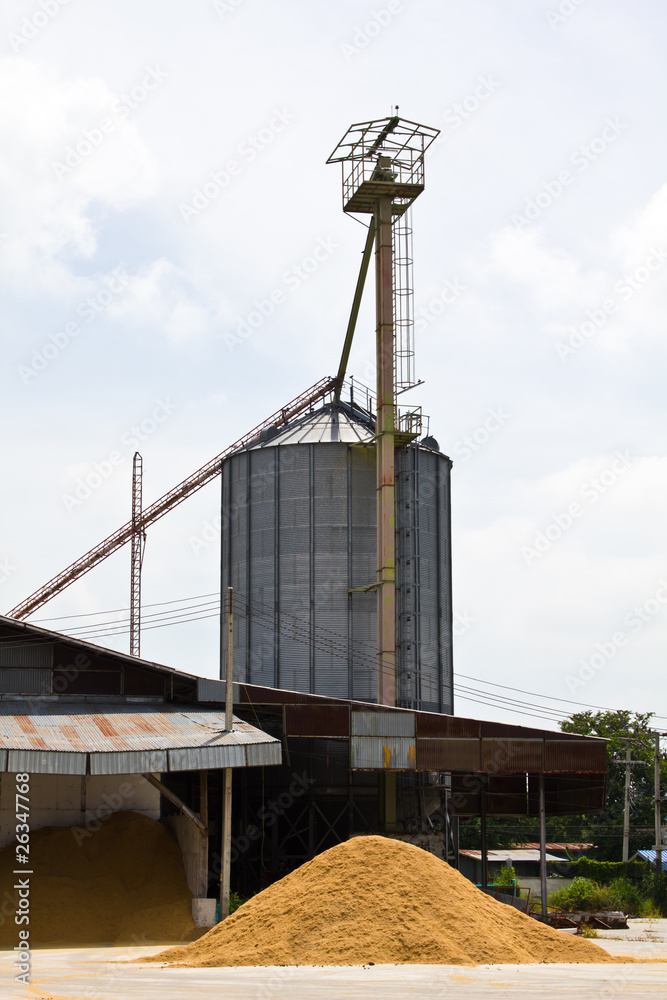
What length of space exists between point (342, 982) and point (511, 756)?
57.1 ft

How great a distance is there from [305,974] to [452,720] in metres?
15.9

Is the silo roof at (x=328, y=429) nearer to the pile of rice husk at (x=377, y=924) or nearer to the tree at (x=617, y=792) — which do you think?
the pile of rice husk at (x=377, y=924)

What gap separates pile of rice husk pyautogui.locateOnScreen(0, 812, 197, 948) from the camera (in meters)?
28.1

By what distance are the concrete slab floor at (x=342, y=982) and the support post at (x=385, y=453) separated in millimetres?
19279

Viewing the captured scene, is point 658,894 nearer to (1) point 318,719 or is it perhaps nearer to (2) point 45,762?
(1) point 318,719

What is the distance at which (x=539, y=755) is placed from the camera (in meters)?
35.4

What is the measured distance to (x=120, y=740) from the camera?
29.9 metres

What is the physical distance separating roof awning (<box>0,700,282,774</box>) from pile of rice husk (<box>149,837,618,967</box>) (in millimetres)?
5360

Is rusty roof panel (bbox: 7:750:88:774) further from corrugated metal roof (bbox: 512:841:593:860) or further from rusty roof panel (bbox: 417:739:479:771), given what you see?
corrugated metal roof (bbox: 512:841:593:860)

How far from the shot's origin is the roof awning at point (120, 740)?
28078mm

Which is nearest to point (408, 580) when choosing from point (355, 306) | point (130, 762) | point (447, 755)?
point (447, 755)

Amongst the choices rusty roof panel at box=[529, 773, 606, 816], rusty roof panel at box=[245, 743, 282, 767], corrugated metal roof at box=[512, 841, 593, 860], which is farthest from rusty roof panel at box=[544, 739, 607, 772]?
corrugated metal roof at box=[512, 841, 593, 860]

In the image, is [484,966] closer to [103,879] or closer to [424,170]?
[103,879]

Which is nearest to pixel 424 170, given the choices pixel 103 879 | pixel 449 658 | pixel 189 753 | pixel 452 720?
pixel 449 658
